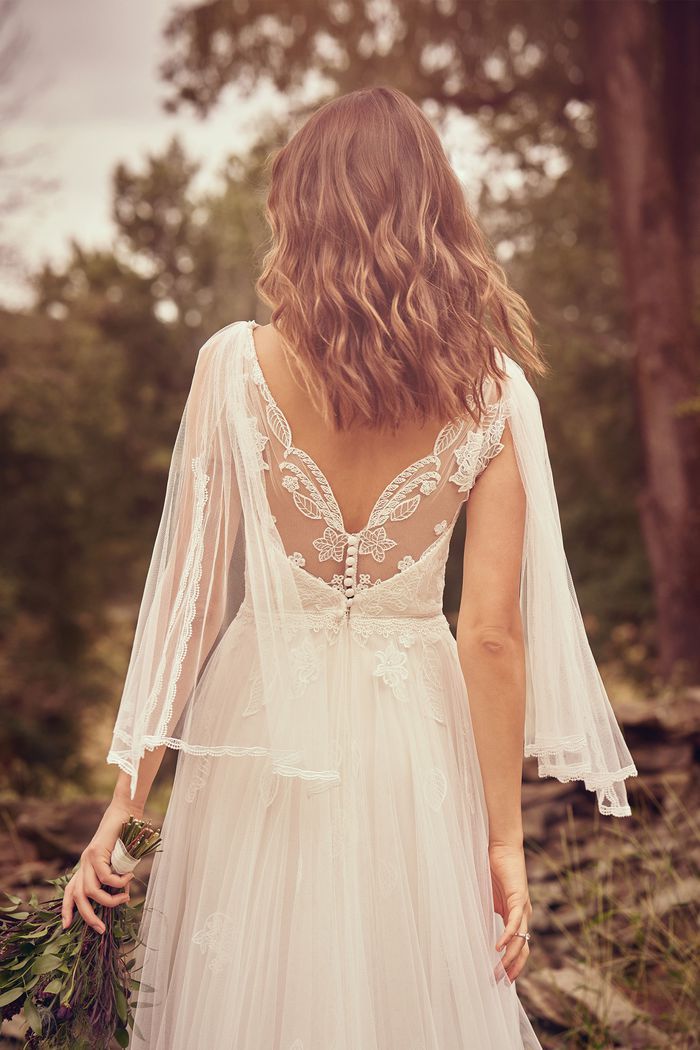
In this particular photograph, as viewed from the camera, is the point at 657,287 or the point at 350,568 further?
the point at 657,287

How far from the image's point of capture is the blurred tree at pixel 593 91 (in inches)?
307

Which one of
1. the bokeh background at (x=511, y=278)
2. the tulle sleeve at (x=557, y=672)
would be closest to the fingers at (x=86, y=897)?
the tulle sleeve at (x=557, y=672)

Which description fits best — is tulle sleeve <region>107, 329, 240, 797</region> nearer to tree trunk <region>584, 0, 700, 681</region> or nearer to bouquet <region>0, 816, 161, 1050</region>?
bouquet <region>0, 816, 161, 1050</region>

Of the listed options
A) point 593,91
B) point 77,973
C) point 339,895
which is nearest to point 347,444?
point 339,895

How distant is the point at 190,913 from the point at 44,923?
11.3 inches

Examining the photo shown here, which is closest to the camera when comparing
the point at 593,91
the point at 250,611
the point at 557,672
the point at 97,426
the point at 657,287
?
the point at 250,611

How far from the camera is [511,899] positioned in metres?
1.79

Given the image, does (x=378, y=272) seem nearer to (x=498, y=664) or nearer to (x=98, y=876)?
(x=498, y=664)

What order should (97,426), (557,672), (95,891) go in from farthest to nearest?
(97,426), (557,672), (95,891)

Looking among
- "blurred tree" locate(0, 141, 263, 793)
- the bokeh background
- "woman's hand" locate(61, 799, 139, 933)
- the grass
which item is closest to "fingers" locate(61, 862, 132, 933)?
"woman's hand" locate(61, 799, 139, 933)

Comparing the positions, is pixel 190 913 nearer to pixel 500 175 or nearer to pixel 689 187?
pixel 689 187

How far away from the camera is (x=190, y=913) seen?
1753 mm

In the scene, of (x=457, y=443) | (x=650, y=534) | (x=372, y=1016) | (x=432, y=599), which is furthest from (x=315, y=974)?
(x=650, y=534)

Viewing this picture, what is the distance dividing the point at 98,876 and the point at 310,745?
1.44 feet
